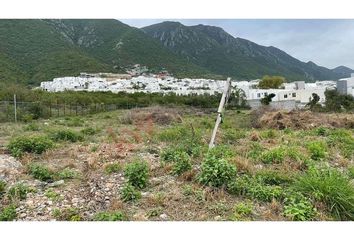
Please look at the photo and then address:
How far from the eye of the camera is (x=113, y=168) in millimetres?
5031

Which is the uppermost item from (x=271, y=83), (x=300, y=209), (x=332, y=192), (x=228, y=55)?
(x=228, y=55)

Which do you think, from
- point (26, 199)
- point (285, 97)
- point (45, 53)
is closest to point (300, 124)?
point (26, 199)

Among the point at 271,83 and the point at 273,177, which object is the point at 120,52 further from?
A: the point at 273,177

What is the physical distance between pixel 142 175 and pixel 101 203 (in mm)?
715

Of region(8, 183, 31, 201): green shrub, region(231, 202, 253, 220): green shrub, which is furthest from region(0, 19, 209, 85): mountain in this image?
region(231, 202, 253, 220): green shrub

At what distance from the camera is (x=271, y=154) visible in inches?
218

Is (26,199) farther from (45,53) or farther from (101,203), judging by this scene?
(45,53)

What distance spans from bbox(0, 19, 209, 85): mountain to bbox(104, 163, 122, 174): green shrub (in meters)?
30.1

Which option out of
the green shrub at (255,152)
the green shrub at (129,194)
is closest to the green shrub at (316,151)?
the green shrub at (255,152)

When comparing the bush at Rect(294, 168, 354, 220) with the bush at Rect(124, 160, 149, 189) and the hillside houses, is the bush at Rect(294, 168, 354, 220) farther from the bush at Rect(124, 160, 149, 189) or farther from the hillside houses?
the hillside houses

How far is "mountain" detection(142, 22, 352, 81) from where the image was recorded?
3273 inches

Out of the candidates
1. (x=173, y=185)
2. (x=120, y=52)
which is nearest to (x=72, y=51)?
(x=120, y=52)

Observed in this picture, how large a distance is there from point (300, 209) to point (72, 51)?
5135cm

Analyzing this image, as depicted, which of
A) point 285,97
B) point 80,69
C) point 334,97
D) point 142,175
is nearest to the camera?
point 142,175
